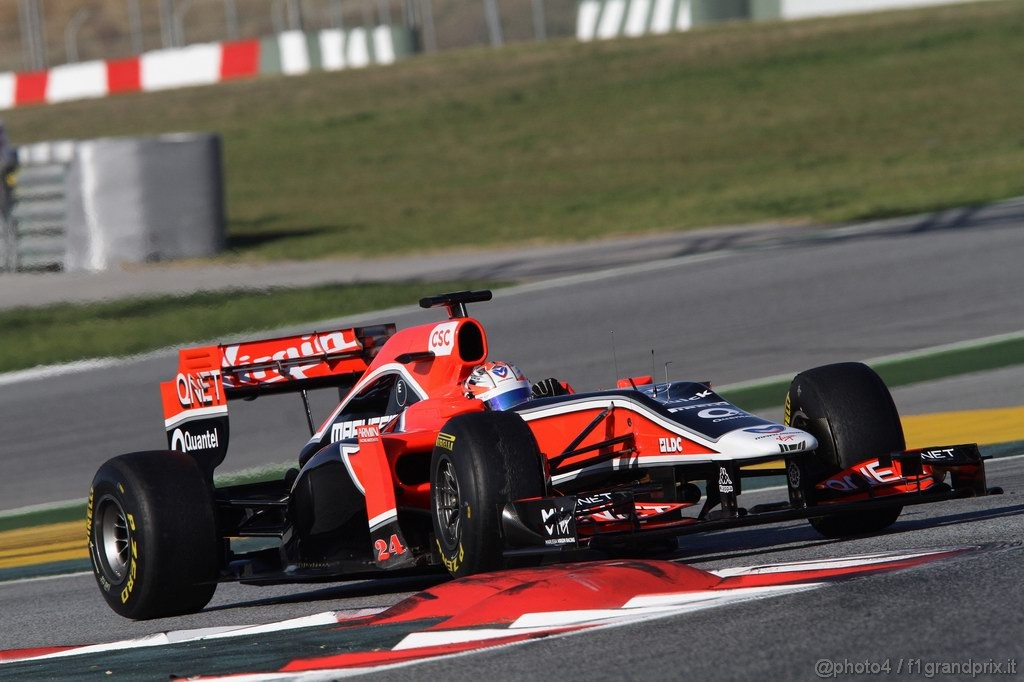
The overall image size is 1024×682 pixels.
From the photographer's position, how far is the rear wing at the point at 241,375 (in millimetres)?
8242

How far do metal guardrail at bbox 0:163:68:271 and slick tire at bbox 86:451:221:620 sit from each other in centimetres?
1464

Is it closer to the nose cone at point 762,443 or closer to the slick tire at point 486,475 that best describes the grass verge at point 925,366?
the nose cone at point 762,443

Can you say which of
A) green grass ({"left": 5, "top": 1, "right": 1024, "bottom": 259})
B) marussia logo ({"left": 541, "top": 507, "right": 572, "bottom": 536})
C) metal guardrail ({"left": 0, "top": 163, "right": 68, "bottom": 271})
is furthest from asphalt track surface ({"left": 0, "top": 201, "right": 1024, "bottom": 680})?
metal guardrail ({"left": 0, "top": 163, "right": 68, "bottom": 271})

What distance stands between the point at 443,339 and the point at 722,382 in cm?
551

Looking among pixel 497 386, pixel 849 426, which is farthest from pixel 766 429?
pixel 497 386

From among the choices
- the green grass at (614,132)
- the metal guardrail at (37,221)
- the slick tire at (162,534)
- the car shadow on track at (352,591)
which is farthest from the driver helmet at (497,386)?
the metal guardrail at (37,221)

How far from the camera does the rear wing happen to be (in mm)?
8242

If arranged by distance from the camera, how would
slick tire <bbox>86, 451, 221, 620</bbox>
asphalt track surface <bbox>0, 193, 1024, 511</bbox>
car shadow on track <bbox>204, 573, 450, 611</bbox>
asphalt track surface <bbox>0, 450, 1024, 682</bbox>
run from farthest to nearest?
1. asphalt track surface <bbox>0, 193, 1024, 511</bbox>
2. car shadow on track <bbox>204, 573, 450, 611</bbox>
3. slick tire <bbox>86, 451, 221, 620</bbox>
4. asphalt track surface <bbox>0, 450, 1024, 682</bbox>

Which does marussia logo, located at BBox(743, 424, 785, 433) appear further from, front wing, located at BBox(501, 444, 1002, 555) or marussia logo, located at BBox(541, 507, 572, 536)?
marussia logo, located at BBox(541, 507, 572, 536)

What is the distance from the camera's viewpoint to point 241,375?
838 centimetres

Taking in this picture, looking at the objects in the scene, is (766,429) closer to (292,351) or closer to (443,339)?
(443,339)

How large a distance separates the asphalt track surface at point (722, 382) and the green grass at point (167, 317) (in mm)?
888

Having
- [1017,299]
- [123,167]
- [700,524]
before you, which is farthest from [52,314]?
[700,524]

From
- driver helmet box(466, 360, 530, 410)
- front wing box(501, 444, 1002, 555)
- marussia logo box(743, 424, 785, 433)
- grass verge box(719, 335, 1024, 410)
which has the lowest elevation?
front wing box(501, 444, 1002, 555)
